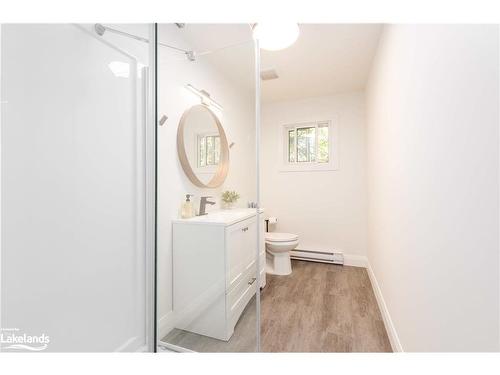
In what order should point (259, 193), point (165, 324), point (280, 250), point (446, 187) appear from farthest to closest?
1. point (280, 250)
2. point (259, 193)
3. point (165, 324)
4. point (446, 187)

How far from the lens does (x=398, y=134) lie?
139 cm

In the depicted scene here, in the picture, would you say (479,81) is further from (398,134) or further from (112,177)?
(112,177)

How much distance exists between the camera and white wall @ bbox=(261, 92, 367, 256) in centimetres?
304

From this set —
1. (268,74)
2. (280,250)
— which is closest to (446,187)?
(280,250)

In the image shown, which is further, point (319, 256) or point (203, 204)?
point (319, 256)

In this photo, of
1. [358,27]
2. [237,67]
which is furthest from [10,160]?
[358,27]

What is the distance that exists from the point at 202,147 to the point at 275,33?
0.88 metres

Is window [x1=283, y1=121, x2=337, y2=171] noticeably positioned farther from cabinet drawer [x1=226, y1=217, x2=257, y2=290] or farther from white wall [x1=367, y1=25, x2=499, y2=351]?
cabinet drawer [x1=226, y1=217, x2=257, y2=290]

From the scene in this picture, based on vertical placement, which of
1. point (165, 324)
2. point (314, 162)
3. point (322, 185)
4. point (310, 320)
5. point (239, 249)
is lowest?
point (310, 320)

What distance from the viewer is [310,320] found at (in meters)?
1.76

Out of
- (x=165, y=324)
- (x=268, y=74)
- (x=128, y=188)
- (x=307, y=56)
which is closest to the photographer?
(x=128, y=188)

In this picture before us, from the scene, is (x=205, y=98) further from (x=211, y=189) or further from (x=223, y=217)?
(x=223, y=217)

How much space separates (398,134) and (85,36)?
1.69 metres

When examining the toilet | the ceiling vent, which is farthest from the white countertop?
the ceiling vent
